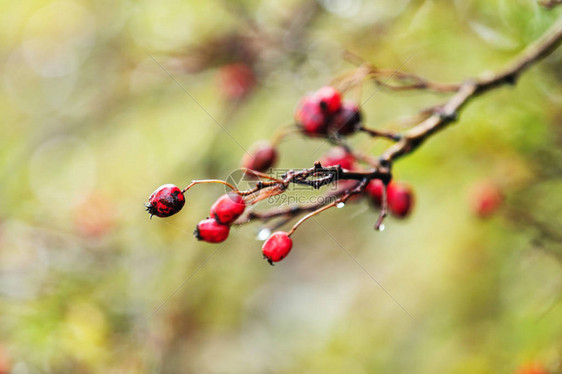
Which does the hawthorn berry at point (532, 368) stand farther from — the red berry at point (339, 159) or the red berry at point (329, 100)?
the red berry at point (329, 100)

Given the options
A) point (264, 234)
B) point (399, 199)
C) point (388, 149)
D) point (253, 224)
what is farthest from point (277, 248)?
point (253, 224)

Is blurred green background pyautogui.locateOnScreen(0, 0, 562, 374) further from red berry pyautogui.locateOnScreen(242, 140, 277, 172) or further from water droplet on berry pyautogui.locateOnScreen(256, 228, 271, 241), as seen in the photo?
water droplet on berry pyautogui.locateOnScreen(256, 228, 271, 241)

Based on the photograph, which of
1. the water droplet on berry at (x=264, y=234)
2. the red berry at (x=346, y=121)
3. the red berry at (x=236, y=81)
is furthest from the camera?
the red berry at (x=236, y=81)

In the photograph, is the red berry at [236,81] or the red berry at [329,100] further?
the red berry at [236,81]

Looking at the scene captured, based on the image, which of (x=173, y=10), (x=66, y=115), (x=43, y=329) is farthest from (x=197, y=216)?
(x=66, y=115)

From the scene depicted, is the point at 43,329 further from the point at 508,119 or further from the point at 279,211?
the point at 508,119

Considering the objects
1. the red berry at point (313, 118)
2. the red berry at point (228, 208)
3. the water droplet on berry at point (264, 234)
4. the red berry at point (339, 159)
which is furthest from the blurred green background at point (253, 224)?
the red berry at point (228, 208)

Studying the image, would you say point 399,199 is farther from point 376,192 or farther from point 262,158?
point 262,158
